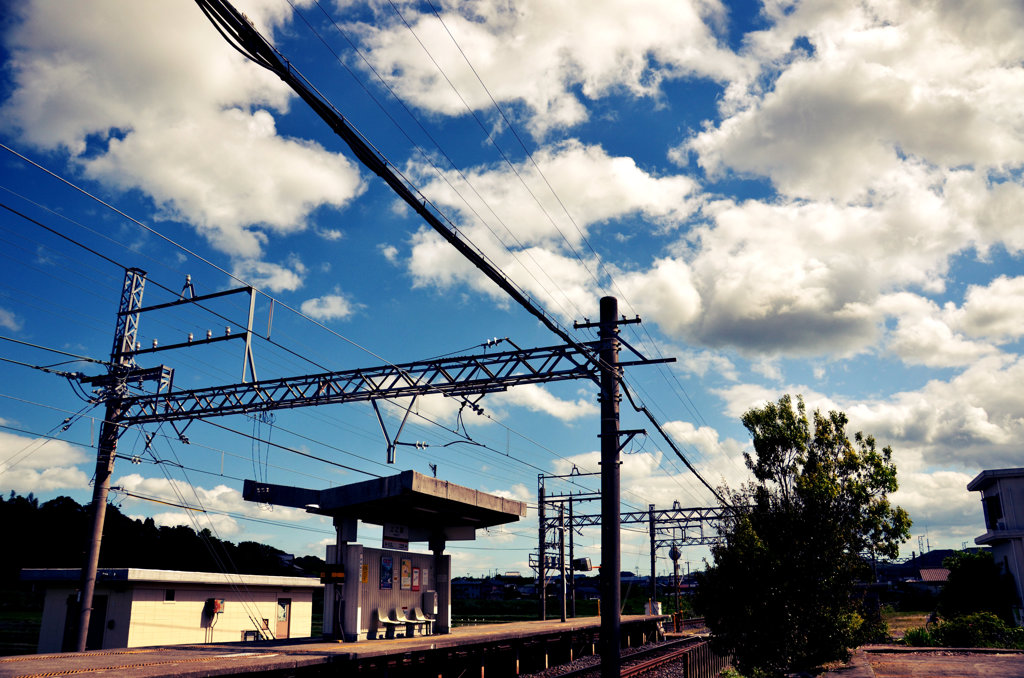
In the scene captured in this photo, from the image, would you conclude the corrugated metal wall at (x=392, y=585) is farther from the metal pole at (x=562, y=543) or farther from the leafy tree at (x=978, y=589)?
the leafy tree at (x=978, y=589)

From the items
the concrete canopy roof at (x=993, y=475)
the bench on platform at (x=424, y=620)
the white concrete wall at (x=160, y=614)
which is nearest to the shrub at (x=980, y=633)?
the concrete canopy roof at (x=993, y=475)

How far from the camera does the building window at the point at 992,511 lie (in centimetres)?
4128

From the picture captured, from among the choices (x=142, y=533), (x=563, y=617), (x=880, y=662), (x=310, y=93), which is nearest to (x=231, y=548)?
(x=142, y=533)

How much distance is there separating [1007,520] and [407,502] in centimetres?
3713

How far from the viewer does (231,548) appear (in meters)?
84.5

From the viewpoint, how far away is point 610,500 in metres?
16.8

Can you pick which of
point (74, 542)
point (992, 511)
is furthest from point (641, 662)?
point (74, 542)

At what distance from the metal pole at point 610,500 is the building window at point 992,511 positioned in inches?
1413

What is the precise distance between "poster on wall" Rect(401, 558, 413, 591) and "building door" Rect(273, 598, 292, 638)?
14.5 metres

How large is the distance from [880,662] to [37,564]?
8159cm

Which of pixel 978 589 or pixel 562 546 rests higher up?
pixel 562 546

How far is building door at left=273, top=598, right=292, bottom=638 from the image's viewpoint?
34.1 meters

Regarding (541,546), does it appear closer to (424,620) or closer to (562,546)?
(562,546)

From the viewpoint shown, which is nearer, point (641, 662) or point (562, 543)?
point (641, 662)
